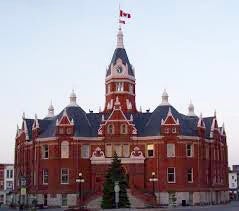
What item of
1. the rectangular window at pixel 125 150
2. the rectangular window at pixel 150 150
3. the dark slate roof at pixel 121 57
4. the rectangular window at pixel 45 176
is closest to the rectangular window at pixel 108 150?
the rectangular window at pixel 125 150

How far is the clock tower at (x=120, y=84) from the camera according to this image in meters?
91.4

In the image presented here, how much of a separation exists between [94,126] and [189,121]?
593 inches

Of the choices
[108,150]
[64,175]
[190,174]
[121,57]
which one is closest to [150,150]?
[108,150]

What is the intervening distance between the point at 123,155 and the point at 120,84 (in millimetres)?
13598

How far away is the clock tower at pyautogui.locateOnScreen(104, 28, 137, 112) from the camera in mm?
91438

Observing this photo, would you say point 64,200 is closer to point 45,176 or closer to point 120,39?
point 45,176

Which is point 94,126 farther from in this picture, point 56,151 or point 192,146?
point 192,146

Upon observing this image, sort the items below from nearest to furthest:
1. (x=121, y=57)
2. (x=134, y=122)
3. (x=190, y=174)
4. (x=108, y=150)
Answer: (x=190, y=174) → (x=108, y=150) → (x=134, y=122) → (x=121, y=57)

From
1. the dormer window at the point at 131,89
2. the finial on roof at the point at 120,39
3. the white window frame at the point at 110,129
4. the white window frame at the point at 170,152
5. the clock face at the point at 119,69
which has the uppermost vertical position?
the finial on roof at the point at 120,39

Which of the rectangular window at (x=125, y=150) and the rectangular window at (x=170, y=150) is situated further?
the rectangular window at (x=125, y=150)

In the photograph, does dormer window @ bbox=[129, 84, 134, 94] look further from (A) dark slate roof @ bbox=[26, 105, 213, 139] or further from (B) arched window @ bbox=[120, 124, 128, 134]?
(B) arched window @ bbox=[120, 124, 128, 134]

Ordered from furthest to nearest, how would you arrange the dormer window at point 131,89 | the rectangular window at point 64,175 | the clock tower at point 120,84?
1. the dormer window at point 131,89
2. the clock tower at point 120,84
3. the rectangular window at point 64,175

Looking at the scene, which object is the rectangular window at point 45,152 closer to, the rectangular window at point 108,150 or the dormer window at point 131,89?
the rectangular window at point 108,150

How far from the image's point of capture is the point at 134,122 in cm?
8744
